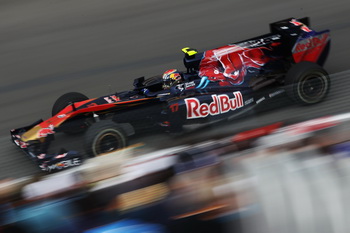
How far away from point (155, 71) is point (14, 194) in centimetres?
381

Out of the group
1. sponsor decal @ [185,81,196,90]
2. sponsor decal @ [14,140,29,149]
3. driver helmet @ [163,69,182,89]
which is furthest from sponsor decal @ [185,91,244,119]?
sponsor decal @ [14,140,29,149]

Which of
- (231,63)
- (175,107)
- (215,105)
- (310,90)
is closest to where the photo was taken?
(310,90)

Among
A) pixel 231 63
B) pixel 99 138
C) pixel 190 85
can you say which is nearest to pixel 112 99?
pixel 190 85

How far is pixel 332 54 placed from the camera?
18.2 ft

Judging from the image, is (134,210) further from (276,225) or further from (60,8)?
(60,8)

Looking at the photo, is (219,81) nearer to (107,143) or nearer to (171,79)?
(171,79)

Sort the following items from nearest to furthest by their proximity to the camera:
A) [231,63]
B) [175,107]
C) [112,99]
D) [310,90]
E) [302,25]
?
[310,90] → [175,107] → [112,99] → [231,63] → [302,25]

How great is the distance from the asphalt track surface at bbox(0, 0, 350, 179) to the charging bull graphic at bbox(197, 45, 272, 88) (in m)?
1.10

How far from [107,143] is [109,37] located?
4.40 m

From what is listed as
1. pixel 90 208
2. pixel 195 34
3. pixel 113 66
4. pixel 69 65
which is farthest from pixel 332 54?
pixel 90 208

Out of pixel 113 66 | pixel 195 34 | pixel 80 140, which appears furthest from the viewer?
pixel 195 34

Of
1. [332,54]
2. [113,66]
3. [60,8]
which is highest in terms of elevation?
[60,8]

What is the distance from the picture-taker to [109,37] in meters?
6.48

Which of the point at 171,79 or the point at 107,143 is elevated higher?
the point at 107,143
